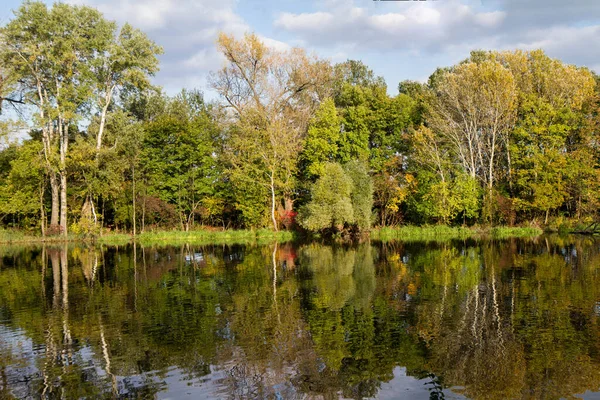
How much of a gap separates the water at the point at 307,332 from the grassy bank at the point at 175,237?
70.0 ft

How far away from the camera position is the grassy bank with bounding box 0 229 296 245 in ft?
154

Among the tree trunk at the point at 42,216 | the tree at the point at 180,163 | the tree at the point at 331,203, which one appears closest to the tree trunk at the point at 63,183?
the tree trunk at the point at 42,216

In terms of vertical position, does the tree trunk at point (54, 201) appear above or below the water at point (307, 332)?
above

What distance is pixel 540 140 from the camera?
163ft

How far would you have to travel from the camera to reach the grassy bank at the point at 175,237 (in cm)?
4703

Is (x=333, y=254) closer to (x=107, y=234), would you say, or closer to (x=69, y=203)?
(x=107, y=234)

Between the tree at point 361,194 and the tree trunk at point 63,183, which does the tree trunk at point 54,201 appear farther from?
the tree at point 361,194

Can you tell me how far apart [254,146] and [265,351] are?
126 ft

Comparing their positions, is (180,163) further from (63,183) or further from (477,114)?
(477,114)

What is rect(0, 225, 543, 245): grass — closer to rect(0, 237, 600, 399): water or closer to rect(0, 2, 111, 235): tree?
rect(0, 2, 111, 235): tree

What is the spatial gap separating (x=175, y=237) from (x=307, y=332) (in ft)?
123

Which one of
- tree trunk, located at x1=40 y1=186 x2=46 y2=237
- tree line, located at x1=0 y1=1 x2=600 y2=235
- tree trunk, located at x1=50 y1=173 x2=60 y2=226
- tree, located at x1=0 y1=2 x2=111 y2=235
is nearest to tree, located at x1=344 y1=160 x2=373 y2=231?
tree line, located at x1=0 y1=1 x2=600 y2=235

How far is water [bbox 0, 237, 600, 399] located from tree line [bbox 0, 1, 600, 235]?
2348 cm

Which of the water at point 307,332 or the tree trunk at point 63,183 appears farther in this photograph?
the tree trunk at point 63,183
